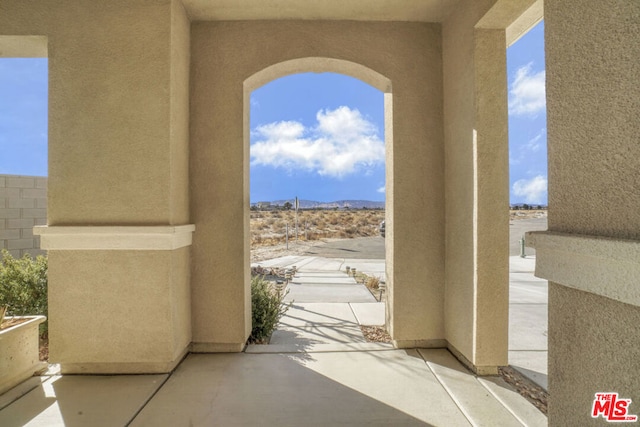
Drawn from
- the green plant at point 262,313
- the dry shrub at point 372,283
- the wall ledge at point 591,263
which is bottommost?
the dry shrub at point 372,283

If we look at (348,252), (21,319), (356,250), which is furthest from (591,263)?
(356,250)

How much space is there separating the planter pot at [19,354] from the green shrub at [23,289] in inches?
29.5

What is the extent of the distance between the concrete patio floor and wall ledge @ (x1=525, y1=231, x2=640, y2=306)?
1199mm

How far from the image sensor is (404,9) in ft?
9.77

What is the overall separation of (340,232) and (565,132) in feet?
70.5

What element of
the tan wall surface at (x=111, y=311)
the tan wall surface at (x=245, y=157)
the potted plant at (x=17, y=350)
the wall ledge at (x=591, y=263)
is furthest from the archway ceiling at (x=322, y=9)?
the potted plant at (x=17, y=350)

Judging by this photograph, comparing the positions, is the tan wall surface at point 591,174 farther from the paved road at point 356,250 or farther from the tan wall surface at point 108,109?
the paved road at point 356,250

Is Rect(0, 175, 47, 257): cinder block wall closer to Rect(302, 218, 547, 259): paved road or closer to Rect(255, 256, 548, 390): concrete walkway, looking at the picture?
Rect(255, 256, 548, 390): concrete walkway

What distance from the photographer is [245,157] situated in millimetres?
3199

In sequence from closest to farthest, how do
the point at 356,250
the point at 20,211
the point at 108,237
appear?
the point at 108,237
the point at 20,211
the point at 356,250

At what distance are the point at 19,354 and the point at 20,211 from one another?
13.6 feet

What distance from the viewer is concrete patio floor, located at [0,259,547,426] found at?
213 cm

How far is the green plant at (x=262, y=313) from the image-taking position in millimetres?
3566

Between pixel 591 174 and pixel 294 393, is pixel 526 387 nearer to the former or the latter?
pixel 294 393
